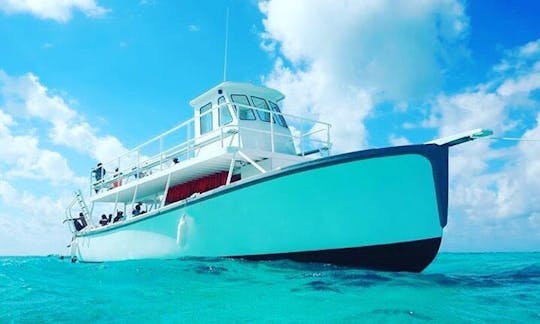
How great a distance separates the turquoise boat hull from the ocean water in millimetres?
366

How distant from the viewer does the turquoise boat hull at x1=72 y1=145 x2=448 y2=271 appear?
866 cm

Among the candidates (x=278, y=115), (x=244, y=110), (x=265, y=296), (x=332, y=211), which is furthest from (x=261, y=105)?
(x=265, y=296)

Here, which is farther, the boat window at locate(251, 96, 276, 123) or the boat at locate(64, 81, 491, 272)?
the boat window at locate(251, 96, 276, 123)

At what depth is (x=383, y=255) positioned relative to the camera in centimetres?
878

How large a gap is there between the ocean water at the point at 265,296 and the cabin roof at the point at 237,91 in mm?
5302

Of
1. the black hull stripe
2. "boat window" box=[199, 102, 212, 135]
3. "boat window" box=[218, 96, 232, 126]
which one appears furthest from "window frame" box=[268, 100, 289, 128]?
the black hull stripe

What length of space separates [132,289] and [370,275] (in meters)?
4.38

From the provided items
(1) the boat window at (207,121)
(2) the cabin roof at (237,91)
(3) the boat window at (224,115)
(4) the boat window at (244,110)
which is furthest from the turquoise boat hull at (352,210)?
(2) the cabin roof at (237,91)

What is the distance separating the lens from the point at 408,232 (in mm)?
8711

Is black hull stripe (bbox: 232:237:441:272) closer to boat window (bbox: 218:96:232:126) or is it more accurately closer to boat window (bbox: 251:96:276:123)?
boat window (bbox: 218:96:232:126)

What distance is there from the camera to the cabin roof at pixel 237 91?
12.8 meters

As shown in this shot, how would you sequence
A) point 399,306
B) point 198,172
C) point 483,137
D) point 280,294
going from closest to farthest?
point 399,306
point 280,294
point 483,137
point 198,172

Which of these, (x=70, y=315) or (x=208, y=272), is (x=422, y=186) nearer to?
(x=208, y=272)

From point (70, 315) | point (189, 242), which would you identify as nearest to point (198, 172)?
point (189, 242)
